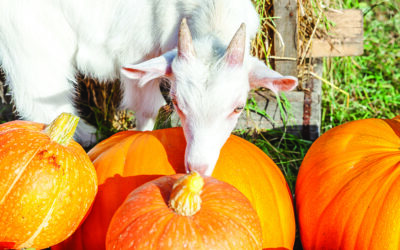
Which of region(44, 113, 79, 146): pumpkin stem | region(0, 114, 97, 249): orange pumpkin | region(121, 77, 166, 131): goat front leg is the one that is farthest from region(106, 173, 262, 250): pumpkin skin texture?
region(121, 77, 166, 131): goat front leg

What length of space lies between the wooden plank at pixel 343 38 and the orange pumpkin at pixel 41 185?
2311 mm

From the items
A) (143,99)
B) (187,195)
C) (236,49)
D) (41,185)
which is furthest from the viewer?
(143,99)

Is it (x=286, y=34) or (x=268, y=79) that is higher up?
(x=286, y=34)

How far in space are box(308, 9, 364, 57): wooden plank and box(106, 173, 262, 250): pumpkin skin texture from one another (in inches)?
85.6

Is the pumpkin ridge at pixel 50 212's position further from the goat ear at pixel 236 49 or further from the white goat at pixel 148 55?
the goat ear at pixel 236 49

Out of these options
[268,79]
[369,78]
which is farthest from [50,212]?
[369,78]

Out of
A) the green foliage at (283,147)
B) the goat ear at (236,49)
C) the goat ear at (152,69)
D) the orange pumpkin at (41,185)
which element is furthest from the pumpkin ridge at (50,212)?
the green foliage at (283,147)

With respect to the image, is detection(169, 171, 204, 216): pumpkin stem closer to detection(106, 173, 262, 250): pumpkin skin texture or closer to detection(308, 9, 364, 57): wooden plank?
detection(106, 173, 262, 250): pumpkin skin texture

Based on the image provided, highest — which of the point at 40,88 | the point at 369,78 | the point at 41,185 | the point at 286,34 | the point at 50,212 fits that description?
the point at 286,34

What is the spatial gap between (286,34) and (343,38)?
0.52 meters

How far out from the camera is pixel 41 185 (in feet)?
5.66

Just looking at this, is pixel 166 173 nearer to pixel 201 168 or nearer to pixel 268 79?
pixel 201 168

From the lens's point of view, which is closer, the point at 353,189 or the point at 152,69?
the point at 353,189

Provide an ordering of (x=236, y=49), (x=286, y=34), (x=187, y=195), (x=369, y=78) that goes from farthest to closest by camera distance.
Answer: (x=369, y=78) → (x=286, y=34) → (x=236, y=49) → (x=187, y=195)
